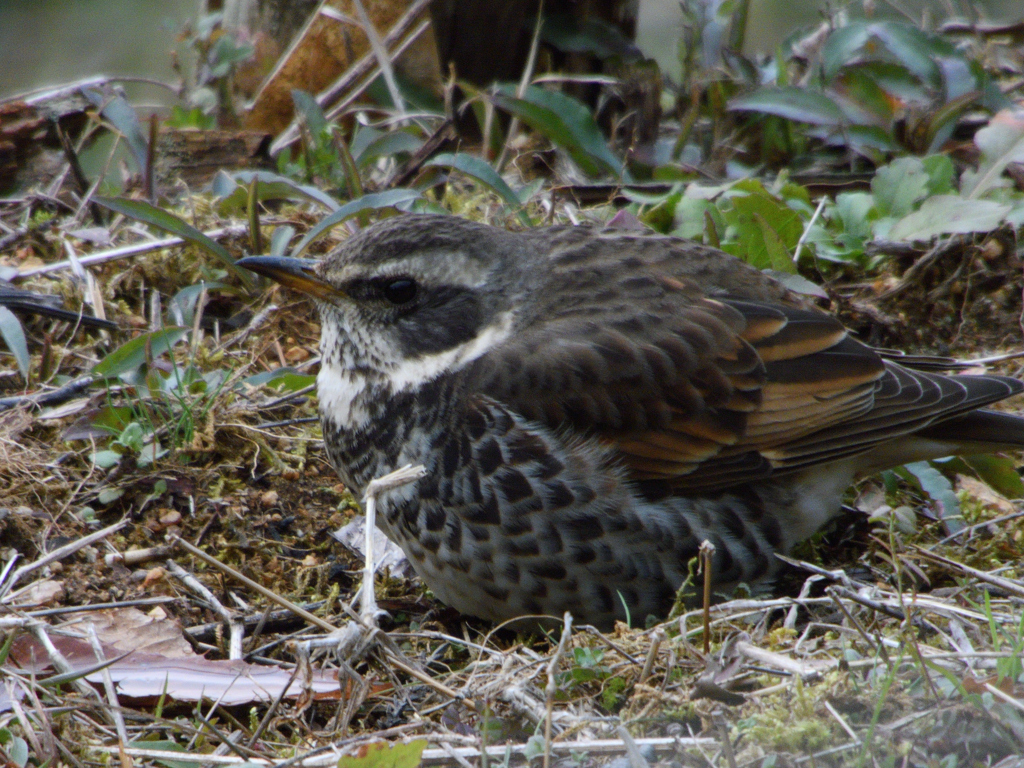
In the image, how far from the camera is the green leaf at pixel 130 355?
4434 millimetres

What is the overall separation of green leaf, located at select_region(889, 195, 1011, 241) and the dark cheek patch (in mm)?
2074

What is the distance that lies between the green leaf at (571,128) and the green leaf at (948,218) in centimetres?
142

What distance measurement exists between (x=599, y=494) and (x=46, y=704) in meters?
1.68

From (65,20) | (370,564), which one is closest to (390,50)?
(370,564)

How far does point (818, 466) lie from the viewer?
13.4 ft

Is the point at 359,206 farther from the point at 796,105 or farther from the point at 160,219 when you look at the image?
the point at 796,105

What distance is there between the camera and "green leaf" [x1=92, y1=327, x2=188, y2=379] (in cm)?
443

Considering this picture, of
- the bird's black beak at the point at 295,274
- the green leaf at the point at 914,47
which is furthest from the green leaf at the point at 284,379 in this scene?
the green leaf at the point at 914,47

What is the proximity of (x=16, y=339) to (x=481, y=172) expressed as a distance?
201 cm

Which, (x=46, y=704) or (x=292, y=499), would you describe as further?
(x=292, y=499)

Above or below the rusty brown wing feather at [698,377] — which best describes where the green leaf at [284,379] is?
below

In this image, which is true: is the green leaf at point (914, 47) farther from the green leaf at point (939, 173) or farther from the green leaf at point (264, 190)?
the green leaf at point (264, 190)

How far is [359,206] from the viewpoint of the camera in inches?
186

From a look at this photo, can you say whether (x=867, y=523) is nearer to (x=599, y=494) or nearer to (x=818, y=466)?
(x=818, y=466)
